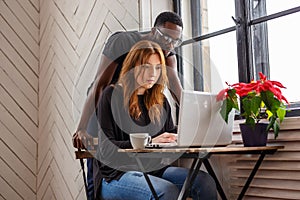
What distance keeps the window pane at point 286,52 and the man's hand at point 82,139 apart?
3.12ft

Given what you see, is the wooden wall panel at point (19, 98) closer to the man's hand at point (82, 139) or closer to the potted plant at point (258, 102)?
the man's hand at point (82, 139)

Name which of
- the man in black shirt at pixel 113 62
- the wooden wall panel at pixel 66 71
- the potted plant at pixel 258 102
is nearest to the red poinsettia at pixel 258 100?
the potted plant at pixel 258 102

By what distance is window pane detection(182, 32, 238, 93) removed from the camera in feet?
7.30

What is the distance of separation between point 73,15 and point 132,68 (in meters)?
1.23

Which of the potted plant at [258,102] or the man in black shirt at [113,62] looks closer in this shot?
the potted plant at [258,102]

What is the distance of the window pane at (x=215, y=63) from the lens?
87.7 inches

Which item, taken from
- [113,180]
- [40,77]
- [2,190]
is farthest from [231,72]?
[2,190]

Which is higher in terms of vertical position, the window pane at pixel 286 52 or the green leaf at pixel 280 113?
the window pane at pixel 286 52

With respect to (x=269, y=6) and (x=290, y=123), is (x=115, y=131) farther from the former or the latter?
(x=269, y=6)

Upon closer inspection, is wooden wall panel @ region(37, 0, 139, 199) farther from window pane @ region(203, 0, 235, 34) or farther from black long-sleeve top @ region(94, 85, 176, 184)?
black long-sleeve top @ region(94, 85, 176, 184)

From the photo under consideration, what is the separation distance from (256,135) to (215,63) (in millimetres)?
765

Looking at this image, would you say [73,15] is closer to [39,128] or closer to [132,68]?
[39,128]

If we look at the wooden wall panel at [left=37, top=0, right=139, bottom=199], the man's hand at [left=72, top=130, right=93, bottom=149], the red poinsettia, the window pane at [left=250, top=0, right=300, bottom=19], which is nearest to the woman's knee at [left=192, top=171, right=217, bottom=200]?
the red poinsettia

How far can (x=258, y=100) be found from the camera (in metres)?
1.67
